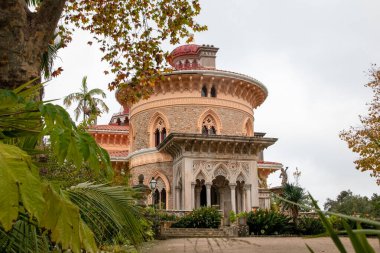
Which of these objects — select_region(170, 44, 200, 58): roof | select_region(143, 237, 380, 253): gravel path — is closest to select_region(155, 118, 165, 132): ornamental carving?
select_region(170, 44, 200, 58): roof

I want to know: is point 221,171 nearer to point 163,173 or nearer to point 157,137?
point 163,173

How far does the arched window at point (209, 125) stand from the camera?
89.0 feet

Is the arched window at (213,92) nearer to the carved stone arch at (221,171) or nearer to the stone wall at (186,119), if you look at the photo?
the stone wall at (186,119)

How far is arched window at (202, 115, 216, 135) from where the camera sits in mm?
27130

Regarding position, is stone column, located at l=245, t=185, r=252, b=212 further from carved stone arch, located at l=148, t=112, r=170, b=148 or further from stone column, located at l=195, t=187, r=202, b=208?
carved stone arch, located at l=148, t=112, r=170, b=148

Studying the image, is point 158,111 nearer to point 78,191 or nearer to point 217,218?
point 217,218

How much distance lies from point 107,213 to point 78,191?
Answer: 28cm

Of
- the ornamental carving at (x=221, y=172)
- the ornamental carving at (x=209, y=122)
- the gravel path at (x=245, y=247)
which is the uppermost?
the ornamental carving at (x=209, y=122)

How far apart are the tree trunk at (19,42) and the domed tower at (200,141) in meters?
18.6

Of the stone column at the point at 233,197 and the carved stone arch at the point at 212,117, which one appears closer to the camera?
the stone column at the point at 233,197

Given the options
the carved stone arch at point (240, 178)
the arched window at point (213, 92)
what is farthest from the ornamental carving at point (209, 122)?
the carved stone arch at point (240, 178)

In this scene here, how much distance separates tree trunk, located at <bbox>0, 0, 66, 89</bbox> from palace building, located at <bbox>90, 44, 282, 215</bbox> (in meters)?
18.6

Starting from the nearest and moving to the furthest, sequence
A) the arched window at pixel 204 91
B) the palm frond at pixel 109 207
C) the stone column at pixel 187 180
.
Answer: the palm frond at pixel 109 207 < the stone column at pixel 187 180 < the arched window at pixel 204 91

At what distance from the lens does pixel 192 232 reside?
18031 millimetres
